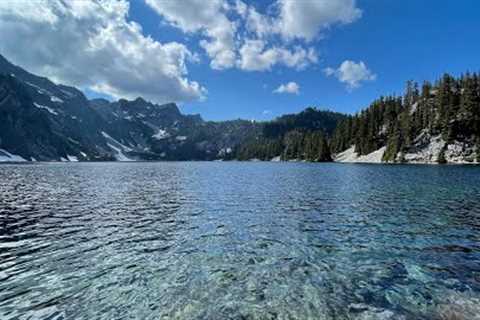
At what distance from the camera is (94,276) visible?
13.2m

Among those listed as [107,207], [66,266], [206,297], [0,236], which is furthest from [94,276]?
[107,207]

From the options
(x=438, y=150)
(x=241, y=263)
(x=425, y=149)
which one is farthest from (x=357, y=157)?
(x=241, y=263)

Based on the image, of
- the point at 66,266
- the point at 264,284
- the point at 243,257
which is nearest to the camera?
the point at 264,284

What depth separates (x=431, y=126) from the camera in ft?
433

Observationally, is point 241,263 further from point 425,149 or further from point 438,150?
point 425,149

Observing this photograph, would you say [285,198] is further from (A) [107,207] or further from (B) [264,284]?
(B) [264,284]

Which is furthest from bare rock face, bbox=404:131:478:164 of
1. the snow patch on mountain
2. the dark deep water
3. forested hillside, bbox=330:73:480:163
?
the dark deep water

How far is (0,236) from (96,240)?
6470 millimetres

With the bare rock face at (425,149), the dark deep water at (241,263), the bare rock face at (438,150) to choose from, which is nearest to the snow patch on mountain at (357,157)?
the bare rock face at (425,149)

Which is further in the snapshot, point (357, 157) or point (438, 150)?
point (357, 157)

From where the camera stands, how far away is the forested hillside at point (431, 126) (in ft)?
390

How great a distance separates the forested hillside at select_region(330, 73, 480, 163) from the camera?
11894 cm

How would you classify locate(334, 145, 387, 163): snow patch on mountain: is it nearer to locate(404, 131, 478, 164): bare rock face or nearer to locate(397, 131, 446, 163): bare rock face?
locate(397, 131, 446, 163): bare rock face

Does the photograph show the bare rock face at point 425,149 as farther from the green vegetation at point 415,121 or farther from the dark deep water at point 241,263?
the dark deep water at point 241,263
